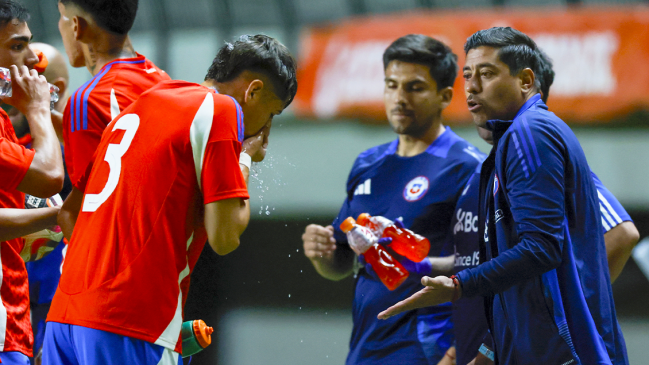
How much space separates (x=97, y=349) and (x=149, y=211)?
0.38 m

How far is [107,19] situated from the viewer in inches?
96.2

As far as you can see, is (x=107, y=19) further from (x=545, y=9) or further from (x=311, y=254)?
(x=545, y=9)

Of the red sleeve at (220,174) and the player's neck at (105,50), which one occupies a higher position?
the player's neck at (105,50)

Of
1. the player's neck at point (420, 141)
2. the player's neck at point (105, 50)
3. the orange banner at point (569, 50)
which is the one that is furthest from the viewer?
the orange banner at point (569, 50)

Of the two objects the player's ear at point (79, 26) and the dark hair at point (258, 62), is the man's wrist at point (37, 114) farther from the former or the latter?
the dark hair at point (258, 62)

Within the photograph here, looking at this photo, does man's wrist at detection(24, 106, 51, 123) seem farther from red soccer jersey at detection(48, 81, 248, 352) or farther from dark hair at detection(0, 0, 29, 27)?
red soccer jersey at detection(48, 81, 248, 352)

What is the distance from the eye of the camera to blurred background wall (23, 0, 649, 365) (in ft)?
Result: 15.3

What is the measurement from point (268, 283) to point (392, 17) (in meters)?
2.55

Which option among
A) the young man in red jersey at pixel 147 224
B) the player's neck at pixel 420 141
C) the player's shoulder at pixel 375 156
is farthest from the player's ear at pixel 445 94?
the young man in red jersey at pixel 147 224

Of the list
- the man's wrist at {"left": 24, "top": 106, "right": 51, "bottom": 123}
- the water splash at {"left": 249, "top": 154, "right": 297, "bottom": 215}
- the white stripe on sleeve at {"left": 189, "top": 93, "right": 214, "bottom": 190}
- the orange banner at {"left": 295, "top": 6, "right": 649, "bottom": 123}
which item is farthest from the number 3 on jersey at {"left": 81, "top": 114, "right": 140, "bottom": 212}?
the orange banner at {"left": 295, "top": 6, "right": 649, "bottom": 123}

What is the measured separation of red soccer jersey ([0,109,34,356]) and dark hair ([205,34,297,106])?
0.68 m

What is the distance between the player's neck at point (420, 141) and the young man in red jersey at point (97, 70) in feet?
4.08

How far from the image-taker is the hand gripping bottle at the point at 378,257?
8.94 feet

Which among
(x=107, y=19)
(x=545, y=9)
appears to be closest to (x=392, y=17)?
(x=545, y=9)
